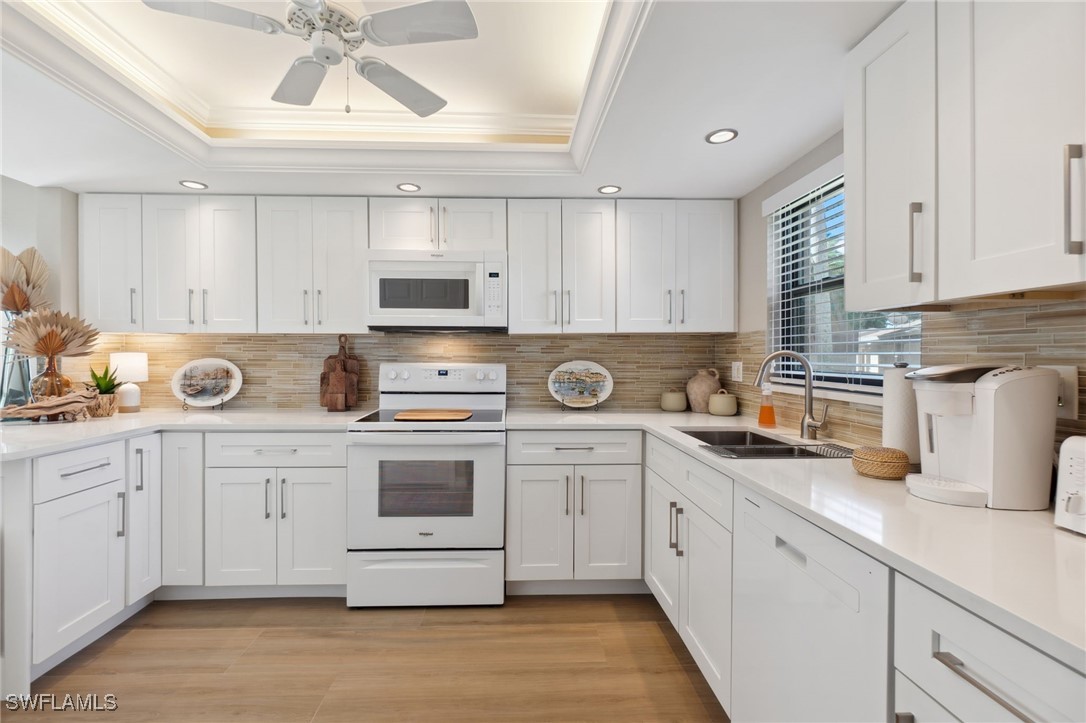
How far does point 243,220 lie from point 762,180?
2.83 meters

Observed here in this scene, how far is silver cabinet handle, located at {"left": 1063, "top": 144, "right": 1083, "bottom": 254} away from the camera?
2.87 ft

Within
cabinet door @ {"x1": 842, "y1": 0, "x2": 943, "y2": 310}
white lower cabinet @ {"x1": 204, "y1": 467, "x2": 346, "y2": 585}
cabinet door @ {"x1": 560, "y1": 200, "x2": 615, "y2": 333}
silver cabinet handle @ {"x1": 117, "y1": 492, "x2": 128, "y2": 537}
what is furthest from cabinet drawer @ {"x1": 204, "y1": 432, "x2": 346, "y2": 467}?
cabinet door @ {"x1": 842, "y1": 0, "x2": 943, "y2": 310}

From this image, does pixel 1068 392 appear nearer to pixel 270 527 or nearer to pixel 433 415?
pixel 433 415

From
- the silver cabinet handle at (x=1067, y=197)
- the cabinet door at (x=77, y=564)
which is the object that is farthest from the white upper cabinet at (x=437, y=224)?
the silver cabinet handle at (x=1067, y=197)

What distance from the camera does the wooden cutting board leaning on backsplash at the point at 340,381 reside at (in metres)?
3.02

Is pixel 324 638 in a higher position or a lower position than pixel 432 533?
lower

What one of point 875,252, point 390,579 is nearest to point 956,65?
point 875,252

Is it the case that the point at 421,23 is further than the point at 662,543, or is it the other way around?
the point at 662,543

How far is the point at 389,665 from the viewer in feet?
6.77

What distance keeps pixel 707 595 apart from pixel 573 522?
934 mm

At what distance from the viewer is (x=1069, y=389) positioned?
3.85 feet

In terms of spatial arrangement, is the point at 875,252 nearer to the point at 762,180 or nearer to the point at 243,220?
the point at 762,180

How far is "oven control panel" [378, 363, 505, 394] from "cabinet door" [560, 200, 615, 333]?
569 millimetres

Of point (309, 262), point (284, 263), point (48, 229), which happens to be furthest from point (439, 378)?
point (48, 229)
